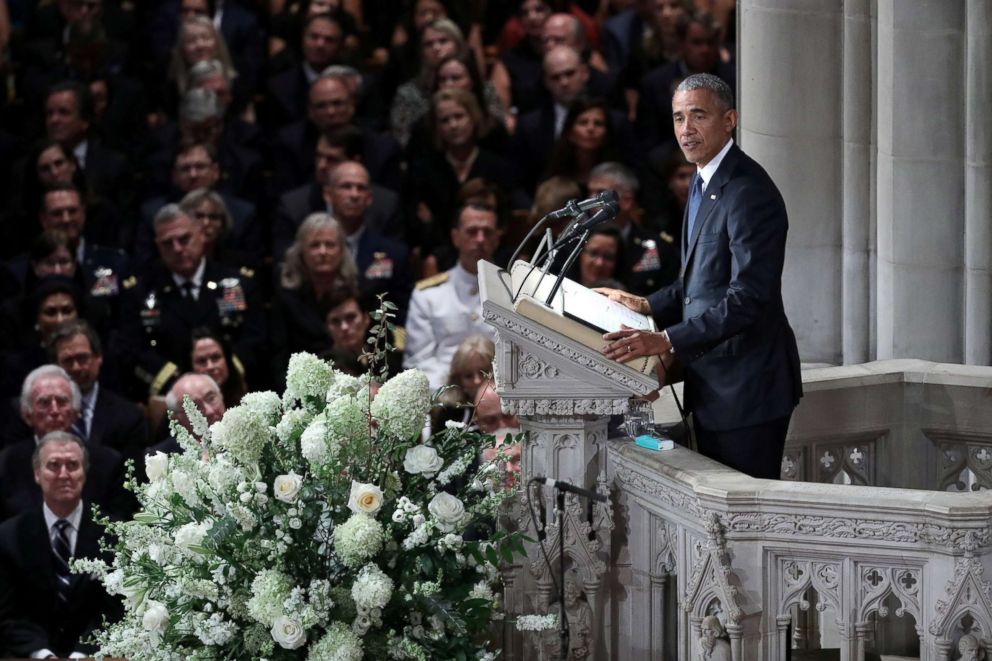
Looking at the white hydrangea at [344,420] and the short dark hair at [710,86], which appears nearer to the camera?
the white hydrangea at [344,420]

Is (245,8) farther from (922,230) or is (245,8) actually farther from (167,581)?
(167,581)

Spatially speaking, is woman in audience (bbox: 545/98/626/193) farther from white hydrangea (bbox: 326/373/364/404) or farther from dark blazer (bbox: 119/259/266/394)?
white hydrangea (bbox: 326/373/364/404)

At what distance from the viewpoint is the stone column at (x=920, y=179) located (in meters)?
6.16

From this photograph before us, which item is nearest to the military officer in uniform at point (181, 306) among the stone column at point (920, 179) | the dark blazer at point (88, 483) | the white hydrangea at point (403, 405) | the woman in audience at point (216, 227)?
the woman in audience at point (216, 227)

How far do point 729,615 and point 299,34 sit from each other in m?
7.93

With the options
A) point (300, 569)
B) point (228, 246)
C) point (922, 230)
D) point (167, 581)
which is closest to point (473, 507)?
point (300, 569)

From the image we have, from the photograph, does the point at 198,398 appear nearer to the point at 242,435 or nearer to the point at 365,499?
the point at 242,435

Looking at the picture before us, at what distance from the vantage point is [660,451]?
4934mm

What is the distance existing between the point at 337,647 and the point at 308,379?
2.35 ft

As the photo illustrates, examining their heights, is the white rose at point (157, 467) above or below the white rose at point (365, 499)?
above

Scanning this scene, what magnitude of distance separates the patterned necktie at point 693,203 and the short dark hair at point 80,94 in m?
6.68

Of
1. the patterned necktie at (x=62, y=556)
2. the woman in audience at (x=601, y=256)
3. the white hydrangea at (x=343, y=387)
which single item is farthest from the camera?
the woman in audience at (x=601, y=256)

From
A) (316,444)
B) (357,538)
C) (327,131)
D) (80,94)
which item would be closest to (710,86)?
(316,444)

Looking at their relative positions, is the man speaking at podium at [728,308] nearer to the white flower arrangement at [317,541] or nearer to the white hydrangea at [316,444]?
the white flower arrangement at [317,541]
